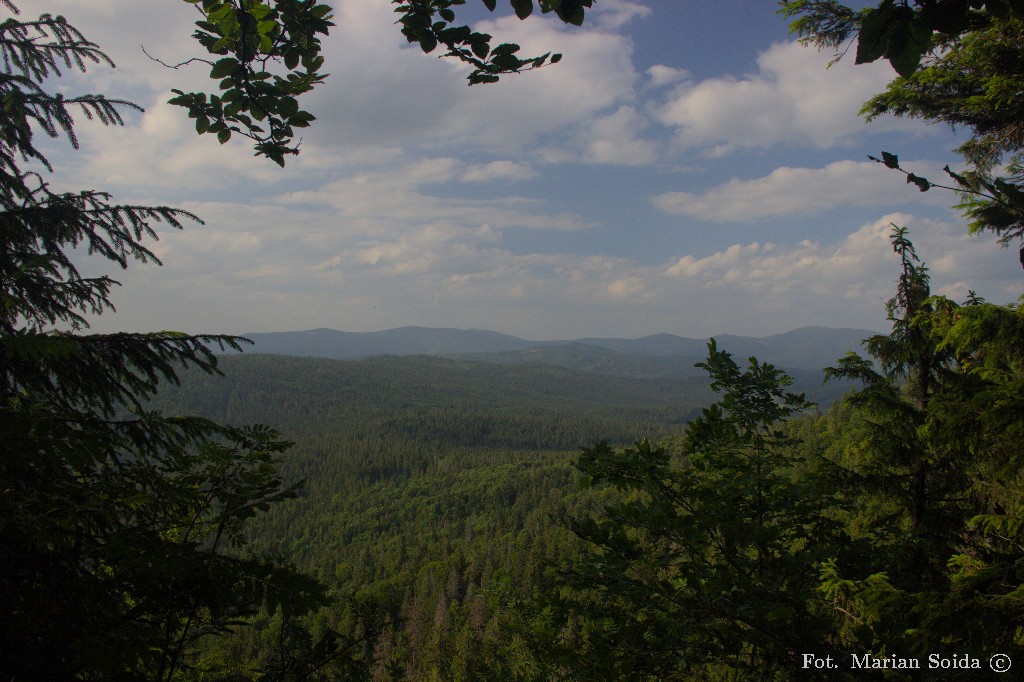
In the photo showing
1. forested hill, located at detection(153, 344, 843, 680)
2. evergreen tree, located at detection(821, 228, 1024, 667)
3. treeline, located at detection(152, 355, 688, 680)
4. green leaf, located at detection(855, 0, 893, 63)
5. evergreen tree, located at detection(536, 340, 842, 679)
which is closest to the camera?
green leaf, located at detection(855, 0, 893, 63)

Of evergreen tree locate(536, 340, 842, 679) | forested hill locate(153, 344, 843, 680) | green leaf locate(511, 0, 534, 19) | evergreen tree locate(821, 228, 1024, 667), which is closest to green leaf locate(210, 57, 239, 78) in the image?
green leaf locate(511, 0, 534, 19)

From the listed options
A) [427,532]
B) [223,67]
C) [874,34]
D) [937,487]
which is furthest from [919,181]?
[427,532]

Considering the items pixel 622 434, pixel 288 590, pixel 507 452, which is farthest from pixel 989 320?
pixel 622 434

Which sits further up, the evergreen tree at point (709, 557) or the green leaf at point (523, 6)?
the green leaf at point (523, 6)

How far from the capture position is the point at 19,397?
3.95 meters

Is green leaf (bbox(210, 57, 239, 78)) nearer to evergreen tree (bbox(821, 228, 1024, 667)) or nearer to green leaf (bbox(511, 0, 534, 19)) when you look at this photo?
green leaf (bbox(511, 0, 534, 19))

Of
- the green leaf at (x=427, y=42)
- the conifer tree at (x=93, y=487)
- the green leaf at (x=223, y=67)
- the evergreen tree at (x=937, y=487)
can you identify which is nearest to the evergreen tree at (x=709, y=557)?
the evergreen tree at (x=937, y=487)

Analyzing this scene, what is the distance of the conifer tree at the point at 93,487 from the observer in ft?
7.79

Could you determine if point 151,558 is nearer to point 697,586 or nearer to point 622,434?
point 697,586

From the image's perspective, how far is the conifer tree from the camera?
2373 mm

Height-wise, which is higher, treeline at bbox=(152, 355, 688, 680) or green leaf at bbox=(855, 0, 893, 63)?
green leaf at bbox=(855, 0, 893, 63)

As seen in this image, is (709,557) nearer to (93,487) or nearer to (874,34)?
(874,34)

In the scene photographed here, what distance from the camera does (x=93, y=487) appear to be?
121 inches

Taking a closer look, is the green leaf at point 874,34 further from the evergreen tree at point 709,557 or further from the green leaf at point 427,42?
the evergreen tree at point 709,557
